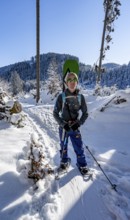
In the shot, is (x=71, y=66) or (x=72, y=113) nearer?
(x=72, y=113)

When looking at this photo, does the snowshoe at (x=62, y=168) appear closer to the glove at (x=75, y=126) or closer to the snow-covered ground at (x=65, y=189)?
the snow-covered ground at (x=65, y=189)

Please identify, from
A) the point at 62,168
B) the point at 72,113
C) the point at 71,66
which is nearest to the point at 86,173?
→ the point at 62,168

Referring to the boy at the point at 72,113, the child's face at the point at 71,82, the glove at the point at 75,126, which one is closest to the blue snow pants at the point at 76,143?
the boy at the point at 72,113

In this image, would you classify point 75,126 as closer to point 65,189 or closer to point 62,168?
point 62,168

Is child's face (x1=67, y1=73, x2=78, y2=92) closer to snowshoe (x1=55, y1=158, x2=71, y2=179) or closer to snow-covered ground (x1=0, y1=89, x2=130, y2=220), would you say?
snow-covered ground (x1=0, y1=89, x2=130, y2=220)

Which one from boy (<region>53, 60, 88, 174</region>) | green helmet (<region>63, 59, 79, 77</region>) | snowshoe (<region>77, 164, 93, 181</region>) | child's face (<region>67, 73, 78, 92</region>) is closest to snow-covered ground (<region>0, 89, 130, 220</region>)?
snowshoe (<region>77, 164, 93, 181</region>)

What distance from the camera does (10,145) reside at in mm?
6941

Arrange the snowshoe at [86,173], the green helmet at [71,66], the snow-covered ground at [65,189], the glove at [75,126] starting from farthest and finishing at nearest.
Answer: the green helmet at [71,66]
the glove at [75,126]
the snowshoe at [86,173]
the snow-covered ground at [65,189]

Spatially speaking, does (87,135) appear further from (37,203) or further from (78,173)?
(37,203)

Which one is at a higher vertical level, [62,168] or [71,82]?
[71,82]

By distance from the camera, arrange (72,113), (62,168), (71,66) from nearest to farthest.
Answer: (72,113) → (62,168) → (71,66)

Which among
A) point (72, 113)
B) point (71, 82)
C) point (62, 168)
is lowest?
point (62, 168)

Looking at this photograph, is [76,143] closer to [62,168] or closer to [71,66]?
[62,168]

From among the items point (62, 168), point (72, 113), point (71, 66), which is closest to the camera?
point (72, 113)
